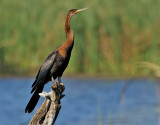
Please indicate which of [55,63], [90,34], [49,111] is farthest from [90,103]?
[49,111]

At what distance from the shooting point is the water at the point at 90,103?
10.1m

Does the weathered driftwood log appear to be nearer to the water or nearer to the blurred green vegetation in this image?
the water

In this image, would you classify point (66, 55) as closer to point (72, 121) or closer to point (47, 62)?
point (47, 62)

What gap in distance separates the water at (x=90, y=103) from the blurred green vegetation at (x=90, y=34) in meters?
0.48

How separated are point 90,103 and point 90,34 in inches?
72.3

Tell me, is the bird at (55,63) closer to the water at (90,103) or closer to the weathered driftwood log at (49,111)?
the weathered driftwood log at (49,111)

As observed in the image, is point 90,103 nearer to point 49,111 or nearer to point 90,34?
point 90,34

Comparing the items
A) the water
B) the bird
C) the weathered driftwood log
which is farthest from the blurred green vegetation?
the weathered driftwood log

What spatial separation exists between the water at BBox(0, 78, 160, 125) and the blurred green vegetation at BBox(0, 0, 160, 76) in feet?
1.58

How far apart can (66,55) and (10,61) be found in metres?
7.74

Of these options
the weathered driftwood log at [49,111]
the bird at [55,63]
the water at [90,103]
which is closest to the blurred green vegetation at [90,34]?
the water at [90,103]

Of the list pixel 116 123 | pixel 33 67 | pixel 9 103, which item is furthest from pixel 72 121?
pixel 33 67

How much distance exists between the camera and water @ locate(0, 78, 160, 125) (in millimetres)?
10062

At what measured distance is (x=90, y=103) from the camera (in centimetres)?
1187
